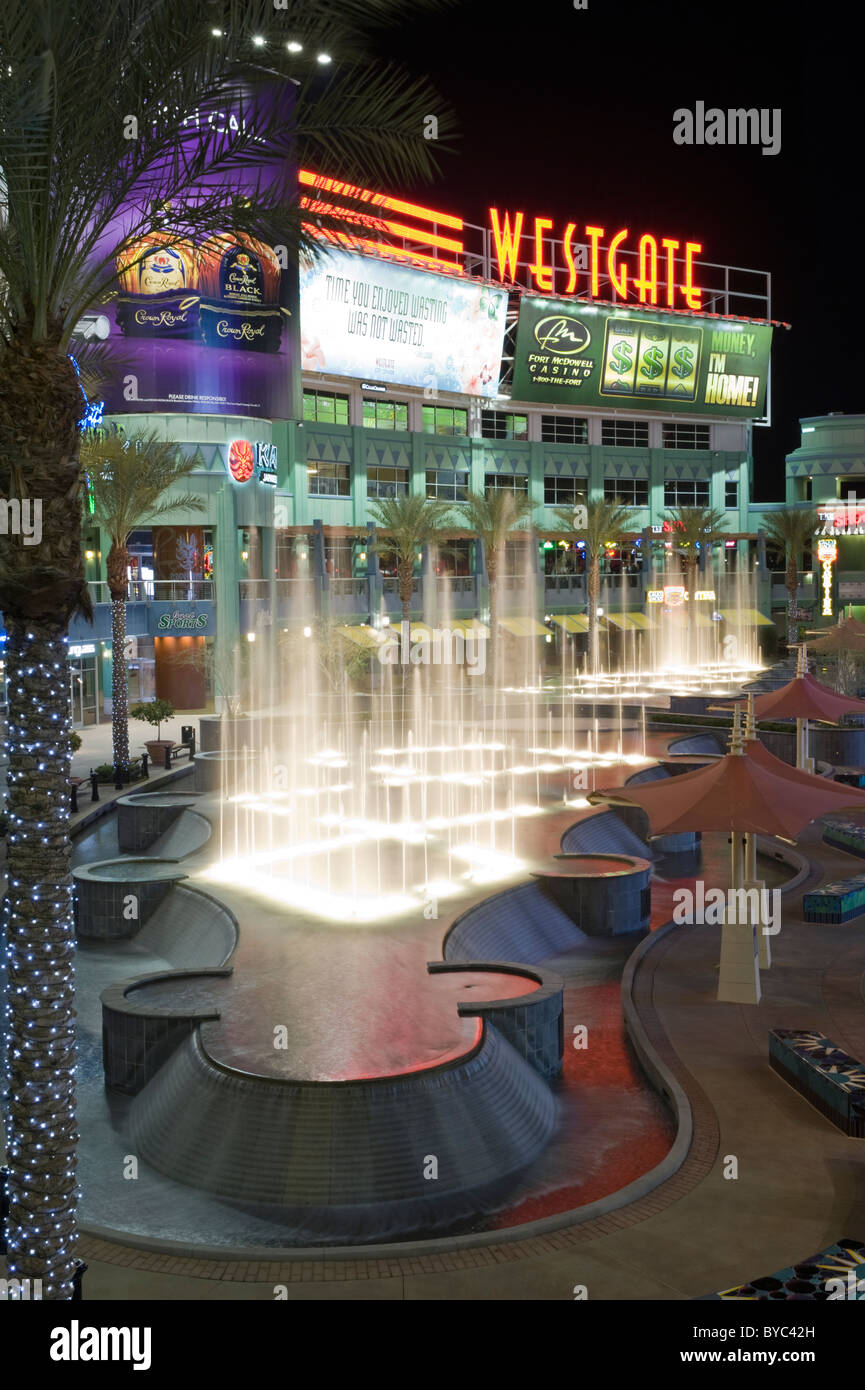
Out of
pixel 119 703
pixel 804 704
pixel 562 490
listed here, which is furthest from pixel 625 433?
pixel 804 704

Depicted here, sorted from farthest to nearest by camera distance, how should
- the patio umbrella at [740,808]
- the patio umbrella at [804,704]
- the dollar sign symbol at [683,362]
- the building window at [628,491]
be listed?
the building window at [628,491]
the dollar sign symbol at [683,362]
the patio umbrella at [804,704]
the patio umbrella at [740,808]

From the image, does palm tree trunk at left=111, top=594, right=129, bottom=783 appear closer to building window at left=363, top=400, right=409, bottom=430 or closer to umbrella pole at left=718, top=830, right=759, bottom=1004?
umbrella pole at left=718, top=830, right=759, bottom=1004

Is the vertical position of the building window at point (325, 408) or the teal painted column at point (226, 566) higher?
the building window at point (325, 408)

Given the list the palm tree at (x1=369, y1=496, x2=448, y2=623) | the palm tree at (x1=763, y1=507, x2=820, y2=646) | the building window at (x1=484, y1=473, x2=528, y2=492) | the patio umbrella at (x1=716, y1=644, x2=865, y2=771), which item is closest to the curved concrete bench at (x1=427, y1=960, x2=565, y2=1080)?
the patio umbrella at (x1=716, y1=644, x2=865, y2=771)

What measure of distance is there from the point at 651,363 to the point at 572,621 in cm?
1632

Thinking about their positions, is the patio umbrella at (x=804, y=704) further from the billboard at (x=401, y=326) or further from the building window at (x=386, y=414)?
the building window at (x=386, y=414)

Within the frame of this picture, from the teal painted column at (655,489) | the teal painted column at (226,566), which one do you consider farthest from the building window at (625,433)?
the teal painted column at (226,566)

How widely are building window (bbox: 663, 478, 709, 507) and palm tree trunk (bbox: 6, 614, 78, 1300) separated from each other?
72.9 meters

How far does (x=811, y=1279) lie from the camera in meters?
8.58

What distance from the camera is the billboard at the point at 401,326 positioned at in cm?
5591

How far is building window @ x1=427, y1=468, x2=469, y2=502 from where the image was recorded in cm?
6531

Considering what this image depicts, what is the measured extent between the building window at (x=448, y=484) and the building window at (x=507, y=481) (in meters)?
1.76
